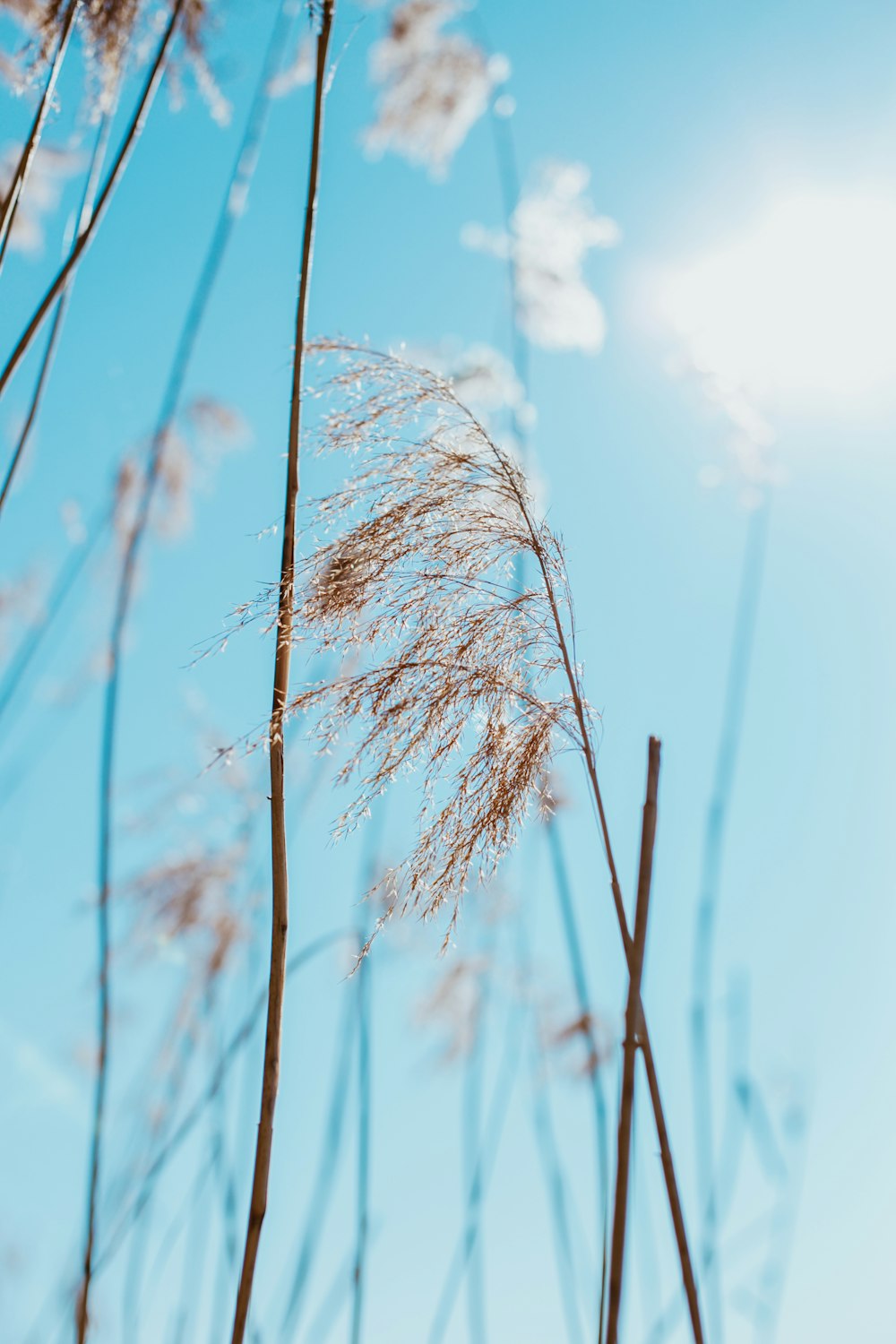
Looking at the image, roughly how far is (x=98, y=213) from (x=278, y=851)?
966mm

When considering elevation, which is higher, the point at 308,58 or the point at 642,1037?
the point at 308,58

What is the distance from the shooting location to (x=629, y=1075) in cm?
99

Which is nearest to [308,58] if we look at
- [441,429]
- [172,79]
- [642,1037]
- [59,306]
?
[172,79]

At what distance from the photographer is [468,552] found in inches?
48.4

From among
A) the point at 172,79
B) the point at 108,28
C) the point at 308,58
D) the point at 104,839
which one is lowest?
the point at 104,839

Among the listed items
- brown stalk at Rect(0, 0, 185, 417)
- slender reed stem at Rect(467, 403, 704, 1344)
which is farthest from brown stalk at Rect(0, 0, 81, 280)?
slender reed stem at Rect(467, 403, 704, 1344)

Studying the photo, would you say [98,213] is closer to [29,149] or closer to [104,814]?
[29,149]

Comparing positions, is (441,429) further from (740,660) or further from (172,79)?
(172,79)

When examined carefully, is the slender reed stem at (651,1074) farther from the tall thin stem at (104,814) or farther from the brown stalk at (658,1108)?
the tall thin stem at (104,814)

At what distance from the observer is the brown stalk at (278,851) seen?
88 cm

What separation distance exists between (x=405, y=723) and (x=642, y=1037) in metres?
0.41

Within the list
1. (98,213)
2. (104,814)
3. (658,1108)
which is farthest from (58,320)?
(658,1108)

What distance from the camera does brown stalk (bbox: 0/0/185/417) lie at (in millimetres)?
1236

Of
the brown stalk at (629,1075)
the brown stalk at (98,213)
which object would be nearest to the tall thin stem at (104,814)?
the brown stalk at (98,213)
